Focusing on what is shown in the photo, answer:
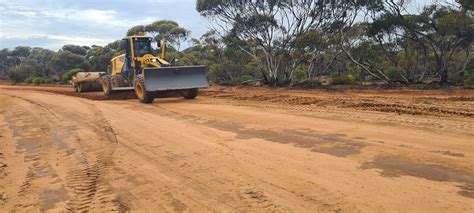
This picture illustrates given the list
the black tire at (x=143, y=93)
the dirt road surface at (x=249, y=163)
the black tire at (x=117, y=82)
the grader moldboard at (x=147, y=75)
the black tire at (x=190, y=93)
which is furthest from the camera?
the black tire at (x=117, y=82)

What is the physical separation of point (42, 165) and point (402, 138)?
18.6 ft

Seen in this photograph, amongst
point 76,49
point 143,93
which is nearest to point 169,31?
point 76,49

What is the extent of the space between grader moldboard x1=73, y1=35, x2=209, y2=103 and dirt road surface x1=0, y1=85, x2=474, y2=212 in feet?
15.9

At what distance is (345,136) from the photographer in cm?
791

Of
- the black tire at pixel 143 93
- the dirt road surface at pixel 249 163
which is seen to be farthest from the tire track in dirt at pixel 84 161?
the black tire at pixel 143 93

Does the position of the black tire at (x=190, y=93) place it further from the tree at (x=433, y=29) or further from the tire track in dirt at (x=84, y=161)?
the tree at (x=433, y=29)

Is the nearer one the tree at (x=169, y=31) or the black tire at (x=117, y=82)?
the black tire at (x=117, y=82)

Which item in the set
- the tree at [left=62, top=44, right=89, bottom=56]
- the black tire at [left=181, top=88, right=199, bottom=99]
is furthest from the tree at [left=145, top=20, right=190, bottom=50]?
the black tire at [left=181, top=88, right=199, bottom=99]

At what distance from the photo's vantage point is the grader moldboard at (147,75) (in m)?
15.9

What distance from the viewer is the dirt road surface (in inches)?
187

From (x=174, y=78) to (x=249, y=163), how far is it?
1033 cm

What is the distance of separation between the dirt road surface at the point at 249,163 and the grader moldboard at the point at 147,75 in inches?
191

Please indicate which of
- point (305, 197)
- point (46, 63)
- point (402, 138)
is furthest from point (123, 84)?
point (46, 63)

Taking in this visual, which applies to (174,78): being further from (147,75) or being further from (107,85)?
(107,85)
